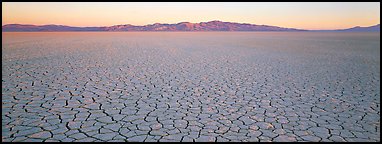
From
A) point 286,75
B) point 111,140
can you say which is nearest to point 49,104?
point 111,140

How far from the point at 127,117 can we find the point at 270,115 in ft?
6.06

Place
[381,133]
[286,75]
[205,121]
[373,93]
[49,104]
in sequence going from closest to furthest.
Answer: [381,133], [205,121], [49,104], [373,93], [286,75]

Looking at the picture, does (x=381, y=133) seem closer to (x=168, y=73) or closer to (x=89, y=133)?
(x=89, y=133)

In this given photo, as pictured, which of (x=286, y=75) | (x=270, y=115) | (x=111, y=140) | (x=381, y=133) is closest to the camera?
(x=111, y=140)

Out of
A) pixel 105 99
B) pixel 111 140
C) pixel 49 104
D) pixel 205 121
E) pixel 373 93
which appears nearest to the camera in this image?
pixel 111 140

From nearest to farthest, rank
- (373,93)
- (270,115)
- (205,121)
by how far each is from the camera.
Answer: (205,121) < (270,115) < (373,93)

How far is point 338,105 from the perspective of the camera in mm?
4422

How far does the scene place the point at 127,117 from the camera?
376cm

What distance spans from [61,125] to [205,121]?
168cm

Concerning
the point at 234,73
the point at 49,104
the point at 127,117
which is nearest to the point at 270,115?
the point at 127,117

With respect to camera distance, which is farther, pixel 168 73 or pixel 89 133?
pixel 168 73

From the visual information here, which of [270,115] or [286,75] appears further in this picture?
[286,75]

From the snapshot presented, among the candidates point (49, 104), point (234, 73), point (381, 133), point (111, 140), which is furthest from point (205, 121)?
point (234, 73)

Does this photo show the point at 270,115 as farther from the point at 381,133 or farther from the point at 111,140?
the point at 111,140
